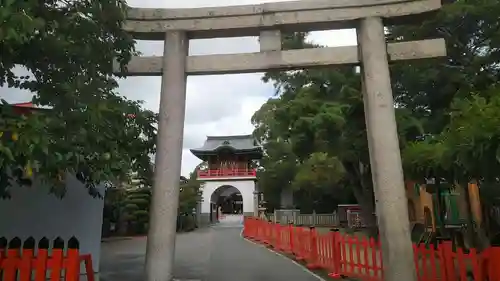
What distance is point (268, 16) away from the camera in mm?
7188

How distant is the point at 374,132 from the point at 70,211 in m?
6.00

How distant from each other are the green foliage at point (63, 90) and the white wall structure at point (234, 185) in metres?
34.6

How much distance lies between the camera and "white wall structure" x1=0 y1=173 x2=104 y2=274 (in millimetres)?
7219

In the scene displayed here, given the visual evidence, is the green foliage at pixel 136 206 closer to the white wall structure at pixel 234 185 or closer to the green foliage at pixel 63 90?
the white wall structure at pixel 234 185

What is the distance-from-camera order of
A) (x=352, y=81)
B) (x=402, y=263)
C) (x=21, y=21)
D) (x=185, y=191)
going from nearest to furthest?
(x=21, y=21), (x=402, y=263), (x=352, y=81), (x=185, y=191)

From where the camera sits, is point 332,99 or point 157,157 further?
point 332,99

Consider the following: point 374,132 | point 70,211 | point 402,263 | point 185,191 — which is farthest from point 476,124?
point 185,191

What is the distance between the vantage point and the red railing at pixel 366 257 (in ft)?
18.5

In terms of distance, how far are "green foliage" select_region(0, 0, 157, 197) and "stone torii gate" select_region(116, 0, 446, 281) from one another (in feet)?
4.51

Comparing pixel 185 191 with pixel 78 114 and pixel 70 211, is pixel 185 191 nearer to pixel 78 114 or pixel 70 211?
pixel 70 211

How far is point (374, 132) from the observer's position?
263 inches

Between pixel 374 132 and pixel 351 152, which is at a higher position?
pixel 351 152

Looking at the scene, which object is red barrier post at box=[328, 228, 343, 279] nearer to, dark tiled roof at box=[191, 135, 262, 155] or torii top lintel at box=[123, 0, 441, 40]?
torii top lintel at box=[123, 0, 441, 40]

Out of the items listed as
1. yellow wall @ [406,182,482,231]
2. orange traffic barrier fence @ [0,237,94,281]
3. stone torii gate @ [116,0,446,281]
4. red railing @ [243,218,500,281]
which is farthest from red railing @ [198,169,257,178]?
orange traffic barrier fence @ [0,237,94,281]
